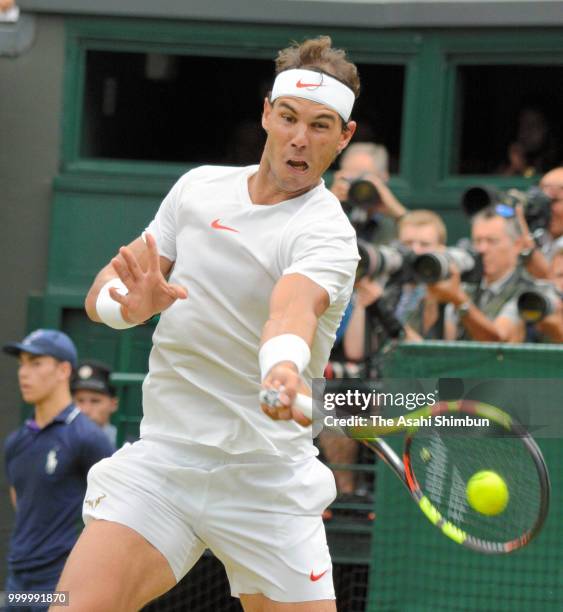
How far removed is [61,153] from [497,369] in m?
4.15

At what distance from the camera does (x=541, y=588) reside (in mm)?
7191

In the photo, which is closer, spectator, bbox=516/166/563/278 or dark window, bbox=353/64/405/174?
spectator, bbox=516/166/563/278

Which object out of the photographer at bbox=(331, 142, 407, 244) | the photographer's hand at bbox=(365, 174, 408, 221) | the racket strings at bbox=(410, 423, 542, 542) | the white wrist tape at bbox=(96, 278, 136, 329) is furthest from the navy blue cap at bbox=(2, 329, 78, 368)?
the white wrist tape at bbox=(96, 278, 136, 329)

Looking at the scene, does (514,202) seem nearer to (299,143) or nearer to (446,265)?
(446,265)

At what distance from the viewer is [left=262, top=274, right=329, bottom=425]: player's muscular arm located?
3926 mm

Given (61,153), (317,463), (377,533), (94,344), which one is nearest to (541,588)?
(377,533)

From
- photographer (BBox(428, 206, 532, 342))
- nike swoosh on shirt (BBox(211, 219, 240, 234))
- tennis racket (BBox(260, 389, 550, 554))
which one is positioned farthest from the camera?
photographer (BBox(428, 206, 532, 342))

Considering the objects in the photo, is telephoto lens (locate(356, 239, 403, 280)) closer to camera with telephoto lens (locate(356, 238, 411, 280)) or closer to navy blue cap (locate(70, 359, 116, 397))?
camera with telephoto lens (locate(356, 238, 411, 280))

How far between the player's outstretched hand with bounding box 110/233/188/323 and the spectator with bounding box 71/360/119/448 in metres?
4.31

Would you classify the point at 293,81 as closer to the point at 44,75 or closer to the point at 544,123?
the point at 544,123

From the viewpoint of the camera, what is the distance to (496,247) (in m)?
7.73

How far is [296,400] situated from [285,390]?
1.7 inches

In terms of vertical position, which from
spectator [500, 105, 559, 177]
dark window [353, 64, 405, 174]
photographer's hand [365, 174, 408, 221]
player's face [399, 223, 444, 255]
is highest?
dark window [353, 64, 405, 174]

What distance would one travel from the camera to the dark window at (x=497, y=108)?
33.2 feet
